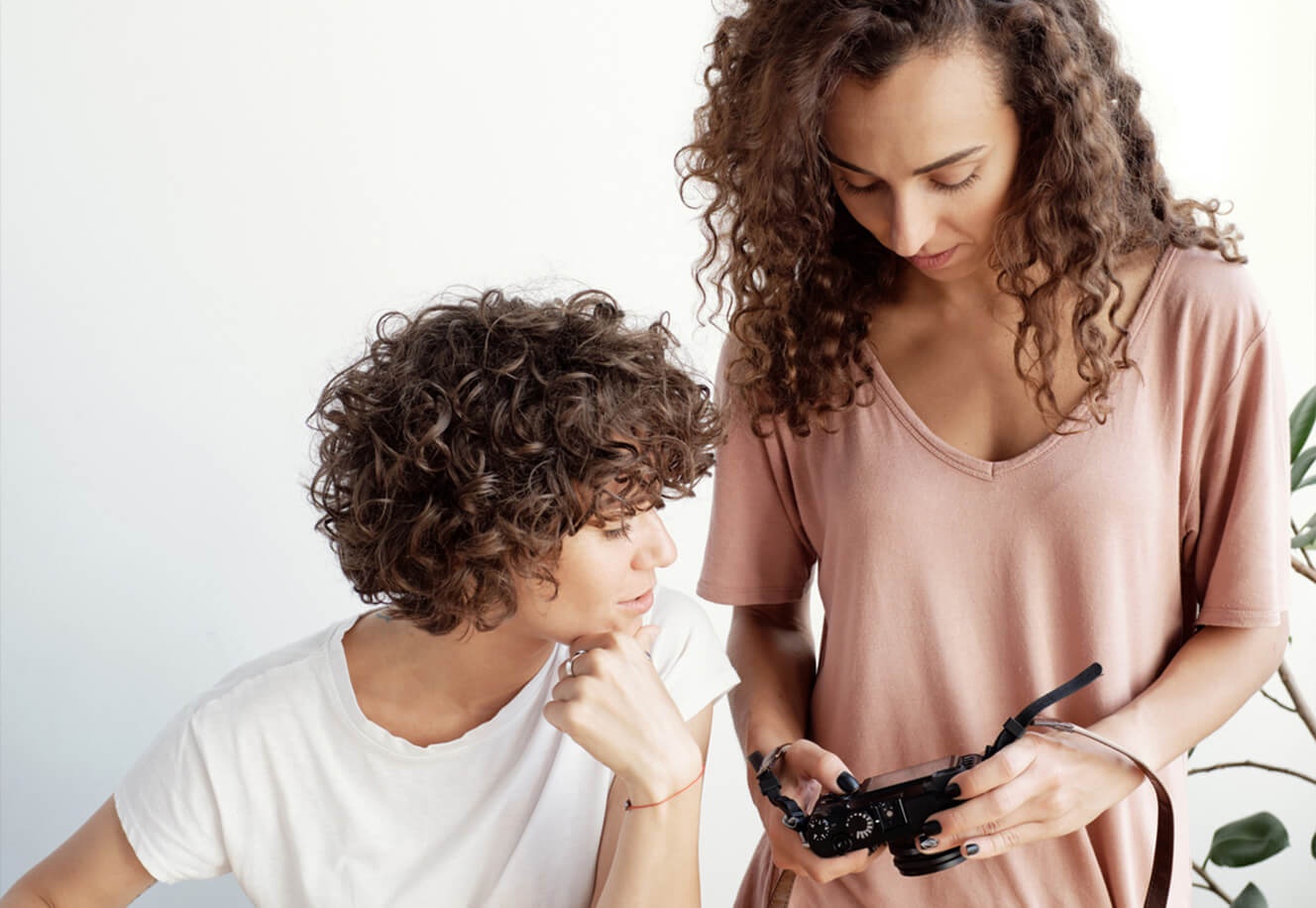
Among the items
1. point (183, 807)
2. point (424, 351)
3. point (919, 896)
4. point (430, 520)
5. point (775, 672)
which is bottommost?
point (919, 896)

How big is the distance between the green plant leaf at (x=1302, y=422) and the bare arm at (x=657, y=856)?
0.87 meters

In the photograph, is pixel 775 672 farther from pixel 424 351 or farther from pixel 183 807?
pixel 183 807

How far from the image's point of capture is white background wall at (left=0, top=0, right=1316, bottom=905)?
183 centimetres

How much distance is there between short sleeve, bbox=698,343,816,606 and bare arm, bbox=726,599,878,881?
0.16 ft

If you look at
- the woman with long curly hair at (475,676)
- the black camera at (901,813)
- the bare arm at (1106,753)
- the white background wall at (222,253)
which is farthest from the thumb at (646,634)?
the white background wall at (222,253)

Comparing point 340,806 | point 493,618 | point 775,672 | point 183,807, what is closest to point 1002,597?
point 775,672

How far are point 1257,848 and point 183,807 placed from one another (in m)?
1.39

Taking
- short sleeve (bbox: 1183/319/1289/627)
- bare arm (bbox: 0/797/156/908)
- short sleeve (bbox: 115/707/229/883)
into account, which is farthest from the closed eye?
bare arm (bbox: 0/797/156/908)

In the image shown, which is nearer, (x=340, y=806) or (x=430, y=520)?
(x=430, y=520)

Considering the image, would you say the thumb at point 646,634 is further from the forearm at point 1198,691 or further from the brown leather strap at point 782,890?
the forearm at point 1198,691

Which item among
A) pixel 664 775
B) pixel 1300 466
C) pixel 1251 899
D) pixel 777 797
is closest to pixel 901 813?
pixel 777 797

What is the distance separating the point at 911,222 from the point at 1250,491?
35 centimetres

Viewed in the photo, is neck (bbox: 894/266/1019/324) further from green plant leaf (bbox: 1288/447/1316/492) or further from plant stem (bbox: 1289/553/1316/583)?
plant stem (bbox: 1289/553/1316/583)

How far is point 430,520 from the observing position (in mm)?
1133
